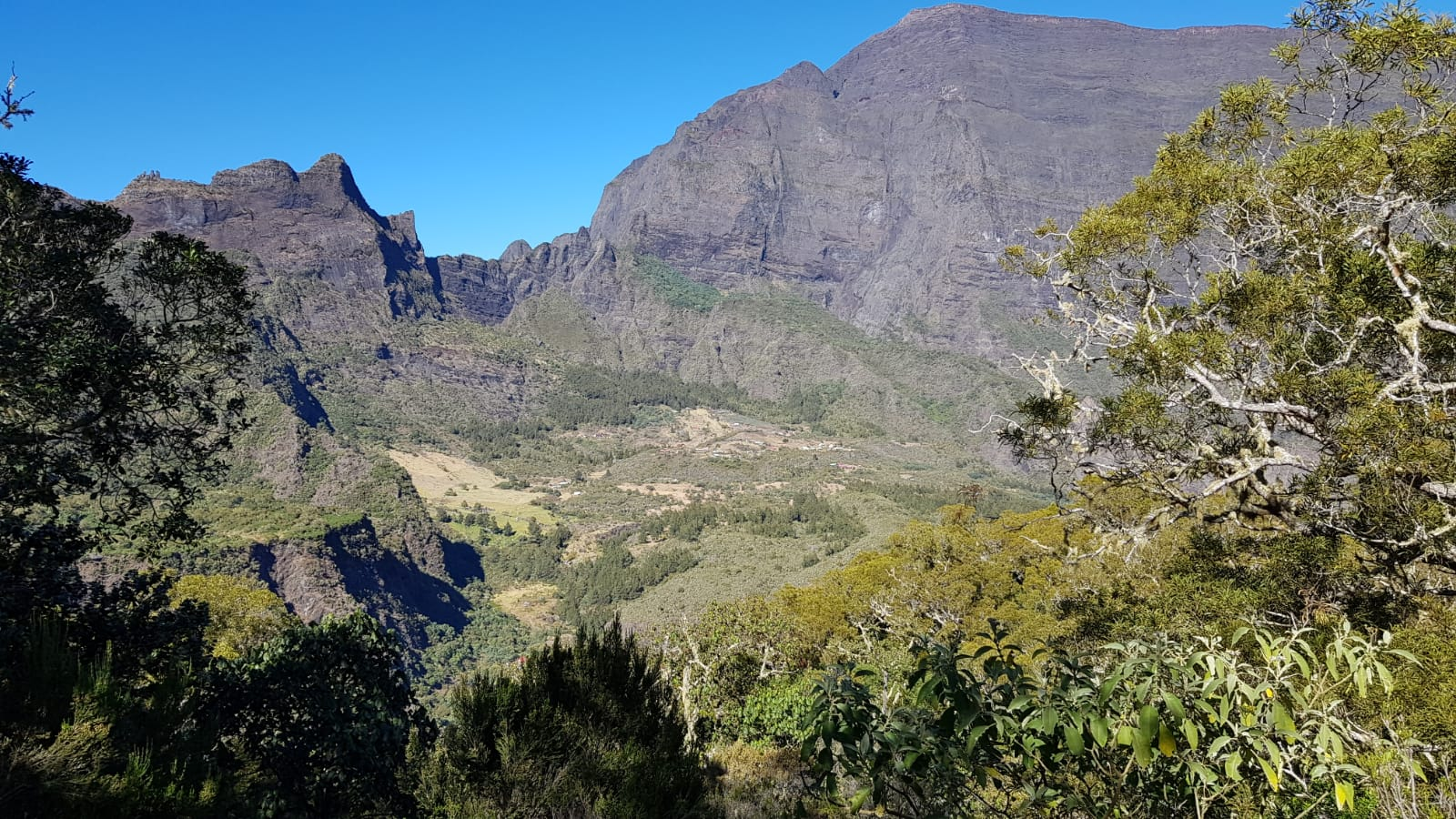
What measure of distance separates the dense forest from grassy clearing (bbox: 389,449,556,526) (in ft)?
371

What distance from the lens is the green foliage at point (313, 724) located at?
1123 centimetres

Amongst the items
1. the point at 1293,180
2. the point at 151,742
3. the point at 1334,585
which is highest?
the point at 1293,180

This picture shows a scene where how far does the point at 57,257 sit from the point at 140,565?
1972 inches

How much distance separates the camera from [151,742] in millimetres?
→ 5613

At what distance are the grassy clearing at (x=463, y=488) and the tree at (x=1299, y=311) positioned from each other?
118 meters

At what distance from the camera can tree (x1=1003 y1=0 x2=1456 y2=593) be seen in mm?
7133

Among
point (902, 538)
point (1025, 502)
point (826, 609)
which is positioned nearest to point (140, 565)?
point (826, 609)

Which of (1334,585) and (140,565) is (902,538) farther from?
(140,565)

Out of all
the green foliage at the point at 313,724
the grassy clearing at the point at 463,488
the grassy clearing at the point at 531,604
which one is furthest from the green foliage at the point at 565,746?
the grassy clearing at the point at 463,488

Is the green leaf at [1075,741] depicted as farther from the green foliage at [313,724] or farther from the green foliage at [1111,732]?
the green foliage at [313,724]

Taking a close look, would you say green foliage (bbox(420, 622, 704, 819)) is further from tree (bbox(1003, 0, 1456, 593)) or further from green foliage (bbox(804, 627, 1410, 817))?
tree (bbox(1003, 0, 1456, 593))

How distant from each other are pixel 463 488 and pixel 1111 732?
484 feet

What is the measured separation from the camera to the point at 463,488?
455ft

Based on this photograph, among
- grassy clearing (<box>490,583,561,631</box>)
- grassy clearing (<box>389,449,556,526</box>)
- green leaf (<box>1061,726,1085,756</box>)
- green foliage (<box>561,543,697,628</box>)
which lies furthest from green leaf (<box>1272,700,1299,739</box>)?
grassy clearing (<box>389,449,556,526</box>)
